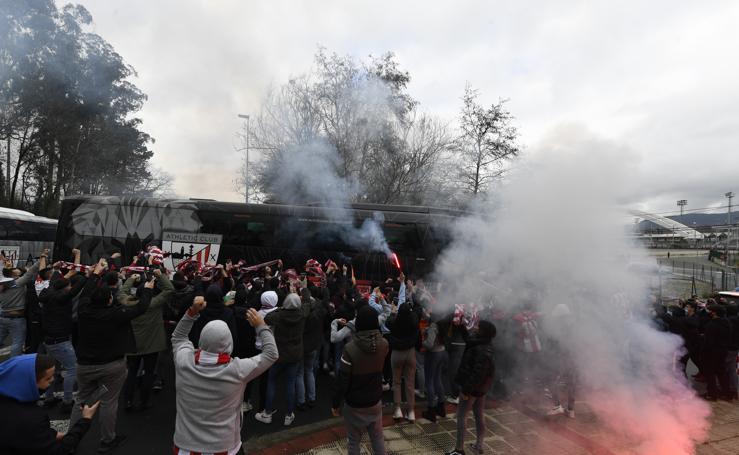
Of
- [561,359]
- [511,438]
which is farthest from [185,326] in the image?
[561,359]

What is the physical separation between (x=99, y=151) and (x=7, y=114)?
504 centimetres

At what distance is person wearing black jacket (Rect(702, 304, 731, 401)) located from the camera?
7.23 m

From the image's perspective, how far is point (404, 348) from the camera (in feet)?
17.8

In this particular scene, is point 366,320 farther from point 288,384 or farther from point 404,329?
point 288,384

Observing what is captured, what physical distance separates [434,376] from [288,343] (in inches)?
85.1

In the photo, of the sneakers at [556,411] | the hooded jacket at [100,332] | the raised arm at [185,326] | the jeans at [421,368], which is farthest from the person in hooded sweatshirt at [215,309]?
the sneakers at [556,411]

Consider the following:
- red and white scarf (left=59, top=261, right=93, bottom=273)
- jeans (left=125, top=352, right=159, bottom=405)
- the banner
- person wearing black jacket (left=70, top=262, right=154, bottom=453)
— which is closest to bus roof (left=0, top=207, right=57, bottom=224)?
the banner

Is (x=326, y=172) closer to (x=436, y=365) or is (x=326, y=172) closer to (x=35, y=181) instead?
(x=436, y=365)

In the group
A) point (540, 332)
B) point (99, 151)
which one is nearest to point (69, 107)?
point (99, 151)

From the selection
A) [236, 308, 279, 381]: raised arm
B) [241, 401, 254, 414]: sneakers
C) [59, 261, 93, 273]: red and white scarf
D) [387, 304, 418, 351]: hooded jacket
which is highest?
[59, 261, 93, 273]: red and white scarf

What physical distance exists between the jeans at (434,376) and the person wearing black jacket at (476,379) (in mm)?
920

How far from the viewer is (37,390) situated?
2408 mm

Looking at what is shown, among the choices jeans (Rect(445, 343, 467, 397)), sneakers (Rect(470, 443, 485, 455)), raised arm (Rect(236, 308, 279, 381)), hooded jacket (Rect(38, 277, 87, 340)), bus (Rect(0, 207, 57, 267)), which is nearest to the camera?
raised arm (Rect(236, 308, 279, 381))

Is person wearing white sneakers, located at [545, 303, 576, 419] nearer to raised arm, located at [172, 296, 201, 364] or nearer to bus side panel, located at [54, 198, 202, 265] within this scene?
raised arm, located at [172, 296, 201, 364]
